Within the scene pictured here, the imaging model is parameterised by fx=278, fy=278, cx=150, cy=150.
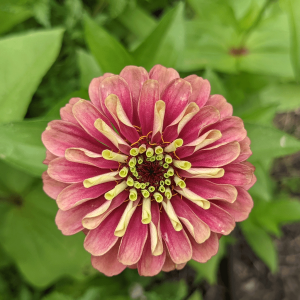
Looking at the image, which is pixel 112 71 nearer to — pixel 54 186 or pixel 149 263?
pixel 54 186

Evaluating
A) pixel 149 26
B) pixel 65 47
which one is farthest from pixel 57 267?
pixel 149 26

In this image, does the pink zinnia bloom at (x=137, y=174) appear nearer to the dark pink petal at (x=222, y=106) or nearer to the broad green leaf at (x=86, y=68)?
the dark pink petal at (x=222, y=106)

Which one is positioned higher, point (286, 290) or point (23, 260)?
point (23, 260)

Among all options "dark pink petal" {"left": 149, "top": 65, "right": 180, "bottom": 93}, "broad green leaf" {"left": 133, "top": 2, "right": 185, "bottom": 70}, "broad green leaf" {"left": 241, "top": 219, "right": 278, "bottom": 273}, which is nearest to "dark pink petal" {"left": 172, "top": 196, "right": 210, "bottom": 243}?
"dark pink petal" {"left": 149, "top": 65, "right": 180, "bottom": 93}

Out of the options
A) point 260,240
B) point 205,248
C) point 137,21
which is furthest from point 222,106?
point 260,240

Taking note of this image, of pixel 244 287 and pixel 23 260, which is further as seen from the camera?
pixel 244 287

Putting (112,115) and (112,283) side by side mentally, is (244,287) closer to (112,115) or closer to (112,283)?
(112,283)

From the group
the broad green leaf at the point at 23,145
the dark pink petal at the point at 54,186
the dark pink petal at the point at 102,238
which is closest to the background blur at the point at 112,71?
the broad green leaf at the point at 23,145
